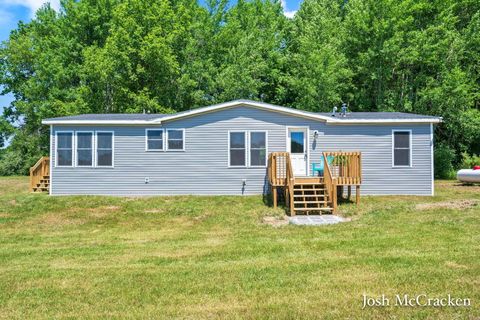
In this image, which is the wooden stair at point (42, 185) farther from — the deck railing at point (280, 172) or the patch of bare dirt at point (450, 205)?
the patch of bare dirt at point (450, 205)

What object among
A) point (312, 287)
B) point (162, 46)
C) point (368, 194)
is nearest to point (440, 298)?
point (312, 287)

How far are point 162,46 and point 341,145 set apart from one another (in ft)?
42.7

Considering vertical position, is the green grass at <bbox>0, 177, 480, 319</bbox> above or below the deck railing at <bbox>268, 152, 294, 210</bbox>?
below

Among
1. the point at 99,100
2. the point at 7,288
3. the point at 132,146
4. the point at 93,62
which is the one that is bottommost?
the point at 7,288

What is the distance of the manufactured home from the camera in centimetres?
1320

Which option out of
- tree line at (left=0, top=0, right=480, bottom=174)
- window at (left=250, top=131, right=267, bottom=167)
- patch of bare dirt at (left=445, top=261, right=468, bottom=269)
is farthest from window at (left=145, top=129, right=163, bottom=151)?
patch of bare dirt at (left=445, top=261, right=468, bottom=269)

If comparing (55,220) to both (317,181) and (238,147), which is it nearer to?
(238,147)

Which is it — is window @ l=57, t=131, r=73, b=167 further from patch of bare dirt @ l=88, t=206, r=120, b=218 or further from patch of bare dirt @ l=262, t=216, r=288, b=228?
patch of bare dirt @ l=262, t=216, r=288, b=228

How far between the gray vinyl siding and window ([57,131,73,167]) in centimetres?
20

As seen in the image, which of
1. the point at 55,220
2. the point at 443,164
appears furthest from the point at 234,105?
the point at 443,164

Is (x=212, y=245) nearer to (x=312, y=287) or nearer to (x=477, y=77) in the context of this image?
(x=312, y=287)

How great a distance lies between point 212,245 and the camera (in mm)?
7086

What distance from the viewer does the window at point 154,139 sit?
13406 millimetres

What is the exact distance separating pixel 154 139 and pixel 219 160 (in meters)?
2.51
